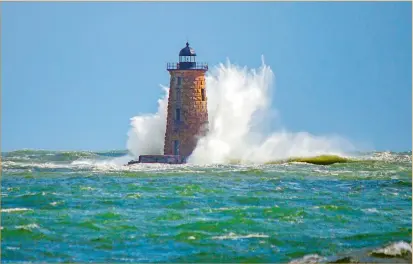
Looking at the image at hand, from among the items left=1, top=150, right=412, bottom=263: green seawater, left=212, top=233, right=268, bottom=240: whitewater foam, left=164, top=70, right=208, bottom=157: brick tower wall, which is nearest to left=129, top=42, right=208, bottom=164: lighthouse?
left=164, top=70, right=208, bottom=157: brick tower wall

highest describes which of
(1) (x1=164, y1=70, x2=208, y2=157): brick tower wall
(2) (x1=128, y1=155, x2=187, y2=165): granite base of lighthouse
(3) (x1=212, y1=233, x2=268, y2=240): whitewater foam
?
(1) (x1=164, y1=70, x2=208, y2=157): brick tower wall

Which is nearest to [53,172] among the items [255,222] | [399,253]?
[255,222]

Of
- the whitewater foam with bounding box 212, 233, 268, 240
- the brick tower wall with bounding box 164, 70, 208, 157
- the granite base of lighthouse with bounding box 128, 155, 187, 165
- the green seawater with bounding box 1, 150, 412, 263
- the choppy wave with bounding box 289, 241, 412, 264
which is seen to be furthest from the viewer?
the granite base of lighthouse with bounding box 128, 155, 187, 165

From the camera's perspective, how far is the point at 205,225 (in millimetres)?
27984

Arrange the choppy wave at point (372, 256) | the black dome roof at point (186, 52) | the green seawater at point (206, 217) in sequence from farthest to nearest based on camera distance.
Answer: the black dome roof at point (186, 52), the green seawater at point (206, 217), the choppy wave at point (372, 256)

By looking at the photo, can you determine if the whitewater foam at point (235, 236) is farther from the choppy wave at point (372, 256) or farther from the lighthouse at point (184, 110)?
the lighthouse at point (184, 110)

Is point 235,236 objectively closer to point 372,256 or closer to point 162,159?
point 372,256

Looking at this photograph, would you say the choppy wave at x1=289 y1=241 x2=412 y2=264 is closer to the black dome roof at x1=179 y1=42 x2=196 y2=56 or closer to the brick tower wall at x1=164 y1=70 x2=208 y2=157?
the brick tower wall at x1=164 y1=70 x2=208 y2=157

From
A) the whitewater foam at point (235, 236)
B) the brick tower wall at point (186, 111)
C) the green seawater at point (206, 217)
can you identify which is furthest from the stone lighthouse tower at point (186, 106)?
the whitewater foam at point (235, 236)

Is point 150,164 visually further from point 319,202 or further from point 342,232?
point 342,232

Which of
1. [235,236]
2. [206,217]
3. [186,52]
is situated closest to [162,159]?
[186,52]

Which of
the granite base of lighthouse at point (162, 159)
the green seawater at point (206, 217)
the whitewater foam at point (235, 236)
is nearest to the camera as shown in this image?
the green seawater at point (206, 217)

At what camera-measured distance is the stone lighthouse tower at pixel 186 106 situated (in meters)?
52.9

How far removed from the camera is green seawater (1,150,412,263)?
80.8 ft
